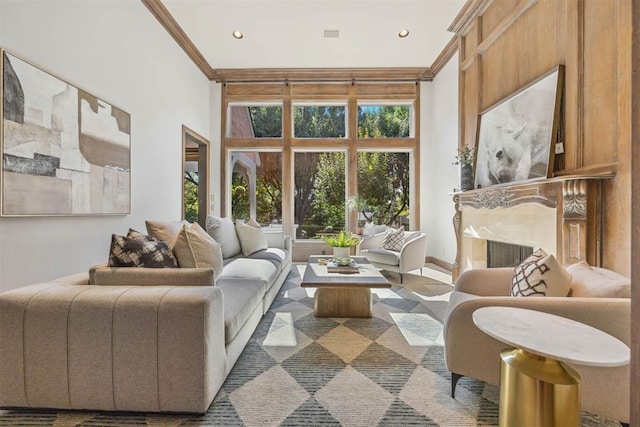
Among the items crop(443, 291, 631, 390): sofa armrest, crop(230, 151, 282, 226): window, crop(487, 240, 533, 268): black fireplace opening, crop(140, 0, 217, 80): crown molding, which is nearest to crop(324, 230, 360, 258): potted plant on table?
crop(487, 240, 533, 268): black fireplace opening

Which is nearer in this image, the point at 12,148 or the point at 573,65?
the point at 12,148

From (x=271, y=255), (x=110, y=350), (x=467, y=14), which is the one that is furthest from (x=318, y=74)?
(x=110, y=350)

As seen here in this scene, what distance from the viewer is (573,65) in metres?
2.37

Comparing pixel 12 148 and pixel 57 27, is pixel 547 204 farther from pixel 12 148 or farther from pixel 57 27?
pixel 57 27

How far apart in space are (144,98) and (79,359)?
2.90m

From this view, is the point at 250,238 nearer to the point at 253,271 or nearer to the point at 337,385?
the point at 253,271

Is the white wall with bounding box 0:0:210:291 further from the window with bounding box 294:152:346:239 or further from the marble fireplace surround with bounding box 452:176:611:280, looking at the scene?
the marble fireplace surround with bounding box 452:176:611:280

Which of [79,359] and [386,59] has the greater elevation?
[386,59]

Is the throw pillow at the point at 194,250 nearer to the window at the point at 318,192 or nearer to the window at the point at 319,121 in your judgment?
the window at the point at 318,192

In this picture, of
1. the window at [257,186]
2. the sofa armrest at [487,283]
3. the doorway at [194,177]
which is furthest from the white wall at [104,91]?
the sofa armrest at [487,283]

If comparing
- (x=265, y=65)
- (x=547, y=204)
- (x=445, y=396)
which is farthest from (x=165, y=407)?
(x=265, y=65)

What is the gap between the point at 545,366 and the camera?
1.13 meters

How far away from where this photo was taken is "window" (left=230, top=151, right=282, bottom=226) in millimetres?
5840

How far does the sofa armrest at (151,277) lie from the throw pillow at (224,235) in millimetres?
1819
